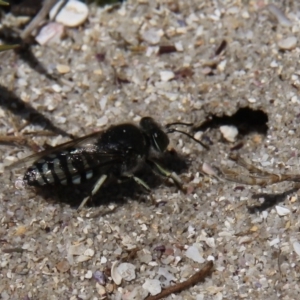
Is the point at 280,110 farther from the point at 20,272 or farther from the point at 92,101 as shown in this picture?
the point at 20,272

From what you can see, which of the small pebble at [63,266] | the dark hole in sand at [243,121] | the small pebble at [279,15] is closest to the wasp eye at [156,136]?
the dark hole in sand at [243,121]

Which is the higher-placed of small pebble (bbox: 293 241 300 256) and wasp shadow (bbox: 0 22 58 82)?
wasp shadow (bbox: 0 22 58 82)

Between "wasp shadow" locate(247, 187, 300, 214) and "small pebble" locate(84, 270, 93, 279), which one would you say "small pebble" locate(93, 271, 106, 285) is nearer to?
"small pebble" locate(84, 270, 93, 279)

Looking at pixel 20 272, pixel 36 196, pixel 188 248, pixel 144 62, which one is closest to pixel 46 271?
pixel 20 272

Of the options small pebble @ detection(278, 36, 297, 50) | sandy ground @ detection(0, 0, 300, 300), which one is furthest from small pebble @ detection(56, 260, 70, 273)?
small pebble @ detection(278, 36, 297, 50)

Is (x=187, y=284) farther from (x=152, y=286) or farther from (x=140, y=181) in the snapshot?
(x=140, y=181)

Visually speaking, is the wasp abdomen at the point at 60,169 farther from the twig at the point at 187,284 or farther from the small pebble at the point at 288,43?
the small pebble at the point at 288,43
